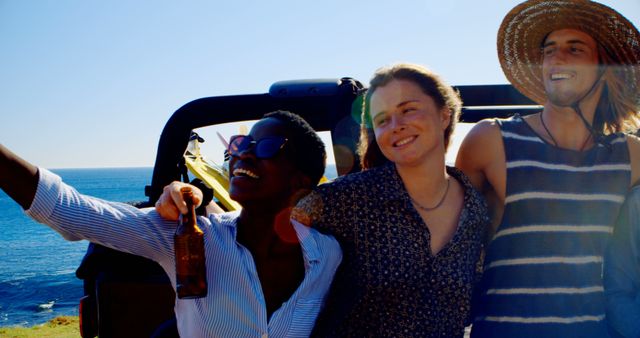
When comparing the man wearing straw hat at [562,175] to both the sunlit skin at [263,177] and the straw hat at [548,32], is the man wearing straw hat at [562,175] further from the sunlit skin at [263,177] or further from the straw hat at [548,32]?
the sunlit skin at [263,177]

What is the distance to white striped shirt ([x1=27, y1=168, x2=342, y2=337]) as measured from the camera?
1860mm

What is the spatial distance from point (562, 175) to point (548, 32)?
0.76 m

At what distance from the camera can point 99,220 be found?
1.87 metres

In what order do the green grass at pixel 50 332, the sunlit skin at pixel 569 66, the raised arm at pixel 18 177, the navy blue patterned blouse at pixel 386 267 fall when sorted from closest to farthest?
the raised arm at pixel 18 177 < the navy blue patterned blouse at pixel 386 267 < the sunlit skin at pixel 569 66 < the green grass at pixel 50 332

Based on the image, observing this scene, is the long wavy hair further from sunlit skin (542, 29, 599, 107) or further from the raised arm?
the raised arm

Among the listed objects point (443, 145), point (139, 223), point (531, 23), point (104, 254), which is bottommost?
point (104, 254)

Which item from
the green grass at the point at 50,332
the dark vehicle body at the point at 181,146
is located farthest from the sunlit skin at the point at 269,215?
the green grass at the point at 50,332

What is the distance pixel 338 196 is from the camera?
226 cm

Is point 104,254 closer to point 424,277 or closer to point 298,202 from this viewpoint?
point 298,202

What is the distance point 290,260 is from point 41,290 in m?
29.3

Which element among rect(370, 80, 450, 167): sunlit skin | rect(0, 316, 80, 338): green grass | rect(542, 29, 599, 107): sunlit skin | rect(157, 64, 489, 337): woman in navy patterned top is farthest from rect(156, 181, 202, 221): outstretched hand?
rect(0, 316, 80, 338): green grass

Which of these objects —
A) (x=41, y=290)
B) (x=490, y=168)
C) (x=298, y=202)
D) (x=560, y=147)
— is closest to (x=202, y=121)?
(x=298, y=202)

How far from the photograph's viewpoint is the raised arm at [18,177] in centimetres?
169

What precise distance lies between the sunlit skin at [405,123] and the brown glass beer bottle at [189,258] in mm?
811
